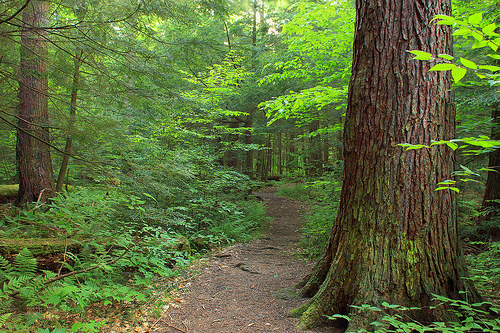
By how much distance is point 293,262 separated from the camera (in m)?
5.41

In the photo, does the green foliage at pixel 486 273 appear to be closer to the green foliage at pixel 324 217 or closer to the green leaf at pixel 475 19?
the green foliage at pixel 324 217

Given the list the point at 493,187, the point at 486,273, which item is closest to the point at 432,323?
the point at 486,273

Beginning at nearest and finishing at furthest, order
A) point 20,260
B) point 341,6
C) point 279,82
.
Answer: point 20,260 → point 341,6 → point 279,82

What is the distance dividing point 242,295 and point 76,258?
2.19m

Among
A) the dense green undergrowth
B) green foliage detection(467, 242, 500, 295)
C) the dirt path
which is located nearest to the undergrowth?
the dirt path

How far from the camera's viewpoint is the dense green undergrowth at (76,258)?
2.61m

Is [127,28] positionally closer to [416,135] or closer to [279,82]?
[416,135]

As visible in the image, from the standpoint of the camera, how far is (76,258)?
10.6 ft

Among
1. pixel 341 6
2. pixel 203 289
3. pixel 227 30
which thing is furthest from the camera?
pixel 227 30

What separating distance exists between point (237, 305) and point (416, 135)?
114 inches

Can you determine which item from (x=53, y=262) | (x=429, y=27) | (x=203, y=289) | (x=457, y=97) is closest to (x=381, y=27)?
(x=429, y=27)

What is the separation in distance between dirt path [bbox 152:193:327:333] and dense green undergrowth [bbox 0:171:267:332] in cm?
52

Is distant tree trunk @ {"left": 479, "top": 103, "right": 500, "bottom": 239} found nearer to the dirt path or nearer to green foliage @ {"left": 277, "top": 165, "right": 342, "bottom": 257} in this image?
green foliage @ {"left": 277, "top": 165, "right": 342, "bottom": 257}

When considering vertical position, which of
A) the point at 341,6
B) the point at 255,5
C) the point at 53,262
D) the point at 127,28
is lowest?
the point at 53,262
